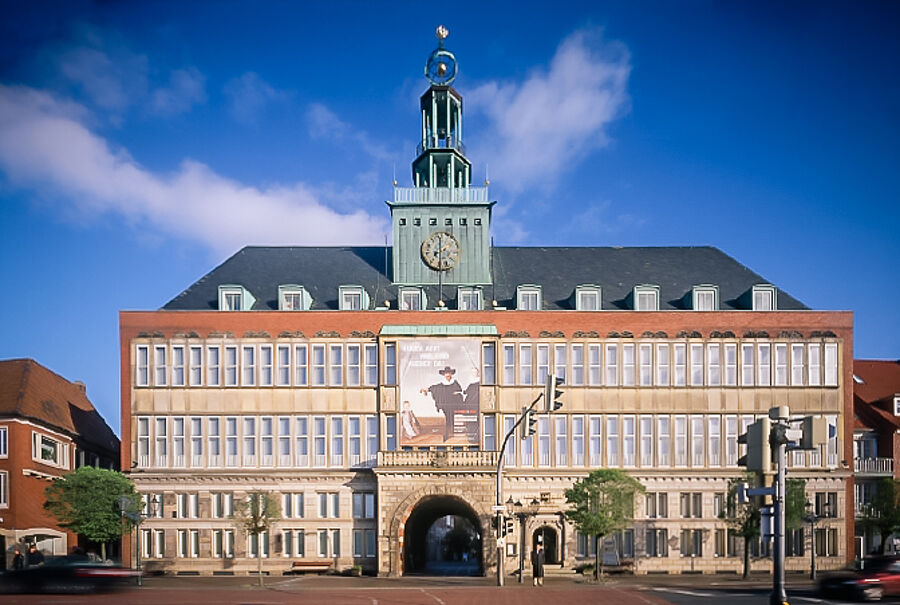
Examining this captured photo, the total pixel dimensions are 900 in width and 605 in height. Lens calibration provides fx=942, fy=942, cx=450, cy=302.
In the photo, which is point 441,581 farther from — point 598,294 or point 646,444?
point 598,294

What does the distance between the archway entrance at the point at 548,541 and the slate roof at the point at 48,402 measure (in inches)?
1214

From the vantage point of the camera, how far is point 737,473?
2157 inches

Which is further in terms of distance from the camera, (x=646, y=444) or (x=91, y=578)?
(x=646, y=444)

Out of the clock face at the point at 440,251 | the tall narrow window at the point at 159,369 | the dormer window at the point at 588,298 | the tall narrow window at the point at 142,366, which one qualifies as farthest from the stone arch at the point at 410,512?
the tall narrow window at the point at 142,366

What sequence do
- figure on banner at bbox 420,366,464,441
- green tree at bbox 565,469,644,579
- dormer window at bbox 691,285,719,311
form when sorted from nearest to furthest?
green tree at bbox 565,469,644,579
figure on banner at bbox 420,366,464,441
dormer window at bbox 691,285,719,311

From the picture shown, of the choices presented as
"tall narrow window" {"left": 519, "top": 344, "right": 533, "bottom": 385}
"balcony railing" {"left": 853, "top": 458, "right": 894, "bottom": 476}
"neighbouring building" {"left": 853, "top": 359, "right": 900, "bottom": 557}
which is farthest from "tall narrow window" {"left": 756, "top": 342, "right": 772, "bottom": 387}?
"tall narrow window" {"left": 519, "top": 344, "right": 533, "bottom": 385}

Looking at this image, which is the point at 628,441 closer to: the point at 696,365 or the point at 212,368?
the point at 696,365

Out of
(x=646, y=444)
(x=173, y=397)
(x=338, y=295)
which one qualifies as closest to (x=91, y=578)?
(x=173, y=397)

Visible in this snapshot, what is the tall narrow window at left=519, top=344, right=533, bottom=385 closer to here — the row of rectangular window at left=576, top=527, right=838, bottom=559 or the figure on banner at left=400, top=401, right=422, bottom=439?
the figure on banner at left=400, top=401, right=422, bottom=439

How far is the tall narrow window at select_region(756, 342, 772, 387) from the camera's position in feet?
182

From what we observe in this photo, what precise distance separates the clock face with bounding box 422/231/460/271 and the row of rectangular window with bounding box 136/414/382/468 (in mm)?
10765

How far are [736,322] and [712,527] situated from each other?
39.8 ft

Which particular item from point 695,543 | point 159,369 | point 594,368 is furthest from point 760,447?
point 159,369

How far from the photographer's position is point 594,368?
5553 centimetres
